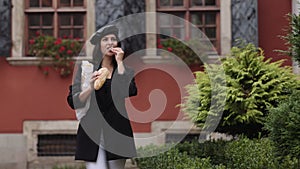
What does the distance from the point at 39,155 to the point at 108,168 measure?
219 inches

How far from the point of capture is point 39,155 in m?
10.3

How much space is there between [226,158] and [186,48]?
3.71 meters

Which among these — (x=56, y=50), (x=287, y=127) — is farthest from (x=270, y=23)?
(x=287, y=127)

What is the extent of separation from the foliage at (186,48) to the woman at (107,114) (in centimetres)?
513

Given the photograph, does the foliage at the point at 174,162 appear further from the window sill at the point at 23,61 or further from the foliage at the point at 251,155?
the window sill at the point at 23,61

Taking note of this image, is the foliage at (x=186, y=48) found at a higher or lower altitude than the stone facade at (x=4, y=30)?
lower

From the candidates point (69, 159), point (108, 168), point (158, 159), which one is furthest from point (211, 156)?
point (69, 159)

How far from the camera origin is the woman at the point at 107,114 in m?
4.80

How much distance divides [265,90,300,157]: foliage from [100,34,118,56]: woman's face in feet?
4.29

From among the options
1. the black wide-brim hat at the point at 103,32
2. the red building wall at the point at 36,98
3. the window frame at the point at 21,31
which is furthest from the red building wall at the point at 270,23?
the black wide-brim hat at the point at 103,32

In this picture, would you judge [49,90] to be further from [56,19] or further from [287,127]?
[287,127]

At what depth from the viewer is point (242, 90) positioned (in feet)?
23.9

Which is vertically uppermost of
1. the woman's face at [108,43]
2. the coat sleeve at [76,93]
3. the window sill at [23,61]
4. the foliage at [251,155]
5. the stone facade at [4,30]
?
the stone facade at [4,30]

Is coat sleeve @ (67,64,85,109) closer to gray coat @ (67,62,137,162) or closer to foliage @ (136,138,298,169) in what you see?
gray coat @ (67,62,137,162)
